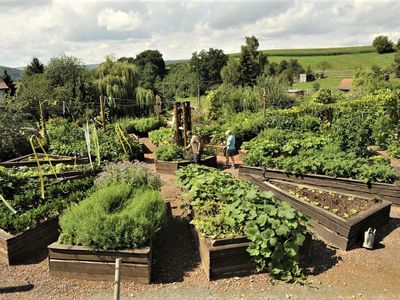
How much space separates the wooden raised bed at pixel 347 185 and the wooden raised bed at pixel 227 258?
12.1 ft

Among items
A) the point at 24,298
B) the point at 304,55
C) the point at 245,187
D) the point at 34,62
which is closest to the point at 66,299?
the point at 24,298

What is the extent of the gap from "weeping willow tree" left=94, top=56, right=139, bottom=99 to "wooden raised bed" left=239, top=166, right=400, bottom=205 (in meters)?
16.8

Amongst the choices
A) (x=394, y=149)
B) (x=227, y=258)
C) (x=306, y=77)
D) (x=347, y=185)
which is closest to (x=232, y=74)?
(x=306, y=77)

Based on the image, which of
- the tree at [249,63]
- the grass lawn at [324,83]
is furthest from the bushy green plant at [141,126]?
the grass lawn at [324,83]

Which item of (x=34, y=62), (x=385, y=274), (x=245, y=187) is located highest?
(x=34, y=62)

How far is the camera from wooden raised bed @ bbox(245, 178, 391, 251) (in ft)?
18.7

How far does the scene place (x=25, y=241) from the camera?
5395 millimetres

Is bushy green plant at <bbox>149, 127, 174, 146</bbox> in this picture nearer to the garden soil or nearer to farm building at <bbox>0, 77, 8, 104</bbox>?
the garden soil

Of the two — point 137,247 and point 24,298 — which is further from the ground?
point 137,247

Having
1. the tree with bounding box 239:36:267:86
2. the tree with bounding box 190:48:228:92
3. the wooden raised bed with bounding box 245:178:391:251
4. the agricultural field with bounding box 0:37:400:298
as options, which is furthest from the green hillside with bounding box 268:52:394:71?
the wooden raised bed with bounding box 245:178:391:251

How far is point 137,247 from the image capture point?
4789 mm

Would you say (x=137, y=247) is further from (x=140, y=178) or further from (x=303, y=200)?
(x=303, y=200)

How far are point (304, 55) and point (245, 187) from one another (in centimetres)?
7895

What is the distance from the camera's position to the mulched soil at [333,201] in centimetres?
626
